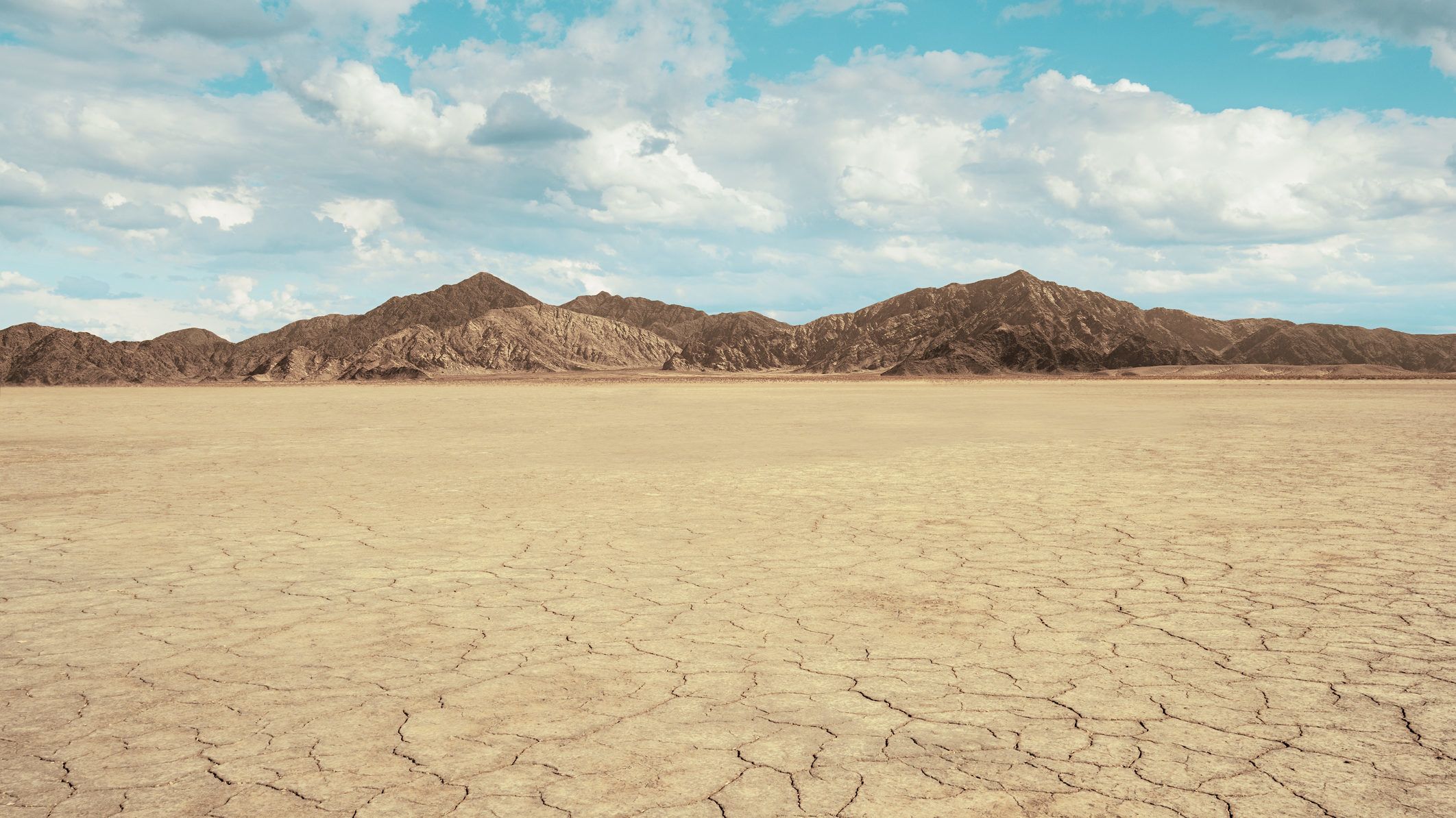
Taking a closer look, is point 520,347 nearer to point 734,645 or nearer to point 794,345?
point 794,345

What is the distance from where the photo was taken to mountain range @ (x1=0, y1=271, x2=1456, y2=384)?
104500 millimetres

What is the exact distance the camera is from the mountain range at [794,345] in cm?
10450

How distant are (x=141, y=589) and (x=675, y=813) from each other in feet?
14.8

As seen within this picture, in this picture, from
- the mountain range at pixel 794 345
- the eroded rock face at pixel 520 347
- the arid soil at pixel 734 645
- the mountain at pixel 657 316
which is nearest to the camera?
the arid soil at pixel 734 645

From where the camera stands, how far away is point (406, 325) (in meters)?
161

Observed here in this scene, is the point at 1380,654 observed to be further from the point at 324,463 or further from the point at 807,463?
the point at 324,463

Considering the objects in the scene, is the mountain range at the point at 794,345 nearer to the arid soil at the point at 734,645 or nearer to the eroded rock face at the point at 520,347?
the eroded rock face at the point at 520,347

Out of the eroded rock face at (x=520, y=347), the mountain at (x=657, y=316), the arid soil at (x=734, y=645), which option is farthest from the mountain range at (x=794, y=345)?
the arid soil at (x=734, y=645)

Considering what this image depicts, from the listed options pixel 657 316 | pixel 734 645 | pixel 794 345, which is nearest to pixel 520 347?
pixel 794 345

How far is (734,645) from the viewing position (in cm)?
457

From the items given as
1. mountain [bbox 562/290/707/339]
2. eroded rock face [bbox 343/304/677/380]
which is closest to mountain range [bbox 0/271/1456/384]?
eroded rock face [bbox 343/304/677/380]

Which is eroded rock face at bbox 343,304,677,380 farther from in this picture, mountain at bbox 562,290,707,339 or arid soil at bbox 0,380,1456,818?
arid soil at bbox 0,380,1456,818

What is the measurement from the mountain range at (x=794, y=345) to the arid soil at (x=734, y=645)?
8843 centimetres

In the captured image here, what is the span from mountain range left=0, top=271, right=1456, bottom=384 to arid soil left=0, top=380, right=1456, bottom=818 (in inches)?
3482
